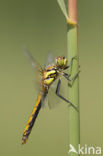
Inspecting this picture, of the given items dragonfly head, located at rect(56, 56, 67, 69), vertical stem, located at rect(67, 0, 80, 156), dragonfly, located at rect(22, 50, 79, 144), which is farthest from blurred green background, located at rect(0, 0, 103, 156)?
vertical stem, located at rect(67, 0, 80, 156)

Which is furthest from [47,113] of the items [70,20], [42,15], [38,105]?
[70,20]

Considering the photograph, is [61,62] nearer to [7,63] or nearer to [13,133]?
[13,133]

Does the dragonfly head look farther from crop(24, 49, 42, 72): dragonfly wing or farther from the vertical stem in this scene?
the vertical stem

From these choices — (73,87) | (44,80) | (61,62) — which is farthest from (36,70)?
(73,87)

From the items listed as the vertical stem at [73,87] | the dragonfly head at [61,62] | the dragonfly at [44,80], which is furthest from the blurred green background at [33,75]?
the vertical stem at [73,87]

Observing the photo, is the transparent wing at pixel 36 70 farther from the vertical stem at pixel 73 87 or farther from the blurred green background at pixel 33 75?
the blurred green background at pixel 33 75

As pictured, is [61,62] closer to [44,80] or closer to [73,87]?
[44,80]

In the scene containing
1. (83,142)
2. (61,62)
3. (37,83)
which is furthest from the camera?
(83,142)

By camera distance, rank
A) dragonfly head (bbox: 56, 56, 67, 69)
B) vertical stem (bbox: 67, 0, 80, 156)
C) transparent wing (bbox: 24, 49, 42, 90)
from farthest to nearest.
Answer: transparent wing (bbox: 24, 49, 42, 90)
dragonfly head (bbox: 56, 56, 67, 69)
vertical stem (bbox: 67, 0, 80, 156)
